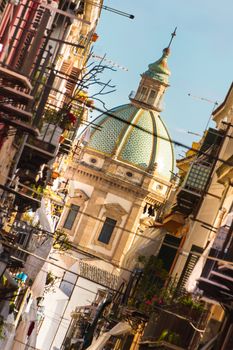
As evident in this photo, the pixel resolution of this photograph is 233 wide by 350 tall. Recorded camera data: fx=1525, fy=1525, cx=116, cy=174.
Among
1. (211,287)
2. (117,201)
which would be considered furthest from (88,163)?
(211,287)

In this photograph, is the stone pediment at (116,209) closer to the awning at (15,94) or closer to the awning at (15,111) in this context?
the awning at (15,111)

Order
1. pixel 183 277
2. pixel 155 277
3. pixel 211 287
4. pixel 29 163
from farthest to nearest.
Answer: pixel 155 277 → pixel 183 277 → pixel 29 163 → pixel 211 287

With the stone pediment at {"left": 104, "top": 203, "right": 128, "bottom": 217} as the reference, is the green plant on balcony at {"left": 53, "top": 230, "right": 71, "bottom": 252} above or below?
below

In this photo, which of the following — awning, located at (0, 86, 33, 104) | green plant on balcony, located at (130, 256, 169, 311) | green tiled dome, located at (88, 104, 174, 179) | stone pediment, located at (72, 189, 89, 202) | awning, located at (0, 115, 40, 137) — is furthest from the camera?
green tiled dome, located at (88, 104, 174, 179)

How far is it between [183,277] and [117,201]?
239ft

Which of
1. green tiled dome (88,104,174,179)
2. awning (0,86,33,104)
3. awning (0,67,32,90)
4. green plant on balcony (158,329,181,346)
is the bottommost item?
green plant on balcony (158,329,181,346)

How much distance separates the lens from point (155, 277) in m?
36.5

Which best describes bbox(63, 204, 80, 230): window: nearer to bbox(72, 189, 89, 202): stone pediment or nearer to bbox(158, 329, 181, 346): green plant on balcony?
bbox(72, 189, 89, 202): stone pediment

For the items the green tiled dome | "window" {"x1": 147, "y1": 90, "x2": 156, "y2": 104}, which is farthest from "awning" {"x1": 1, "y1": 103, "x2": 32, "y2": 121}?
"window" {"x1": 147, "y1": 90, "x2": 156, "y2": 104}

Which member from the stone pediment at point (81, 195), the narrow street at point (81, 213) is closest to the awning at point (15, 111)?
the narrow street at point (81, 213)

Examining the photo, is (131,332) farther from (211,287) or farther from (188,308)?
(211,287)

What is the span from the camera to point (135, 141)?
110250 mm

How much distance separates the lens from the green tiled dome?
10888 cm

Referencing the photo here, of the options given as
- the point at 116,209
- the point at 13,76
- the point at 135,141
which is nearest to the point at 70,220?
the point at 116,209
